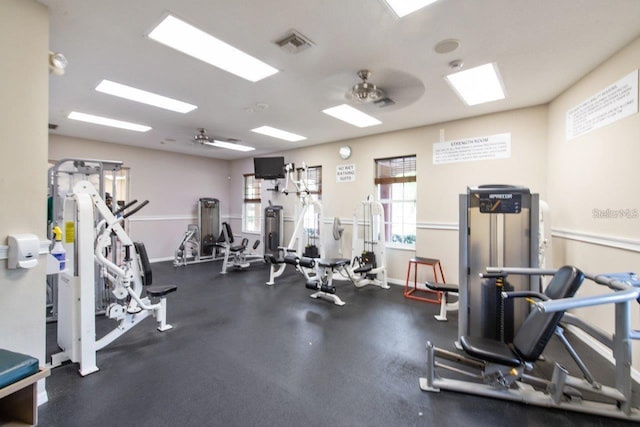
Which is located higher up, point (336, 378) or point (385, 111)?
point (385, 111)

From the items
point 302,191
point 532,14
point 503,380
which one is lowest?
point 503,380

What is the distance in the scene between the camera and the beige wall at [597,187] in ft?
7.57

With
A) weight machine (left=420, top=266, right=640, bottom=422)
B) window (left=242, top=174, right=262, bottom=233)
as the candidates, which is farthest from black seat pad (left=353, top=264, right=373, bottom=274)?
window (left=242, top=174, right=262, bottom=233)

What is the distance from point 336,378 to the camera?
226 cm

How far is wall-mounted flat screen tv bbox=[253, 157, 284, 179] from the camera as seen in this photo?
20.7 ft

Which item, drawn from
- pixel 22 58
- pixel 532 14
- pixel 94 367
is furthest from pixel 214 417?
pixel 532 14

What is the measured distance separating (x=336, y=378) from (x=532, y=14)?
3.08 meters

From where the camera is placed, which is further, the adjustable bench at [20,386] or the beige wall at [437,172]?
the beige wall at [437,172]

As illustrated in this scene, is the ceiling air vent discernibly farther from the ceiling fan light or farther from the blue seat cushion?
the blue seat cushion

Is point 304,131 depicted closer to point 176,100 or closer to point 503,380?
point 176,100

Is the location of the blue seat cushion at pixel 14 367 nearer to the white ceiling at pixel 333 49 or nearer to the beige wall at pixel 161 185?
the white ceiling at pixel 333 49

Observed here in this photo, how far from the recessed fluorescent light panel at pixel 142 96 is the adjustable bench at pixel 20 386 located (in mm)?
2931

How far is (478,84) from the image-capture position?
325 centimetres

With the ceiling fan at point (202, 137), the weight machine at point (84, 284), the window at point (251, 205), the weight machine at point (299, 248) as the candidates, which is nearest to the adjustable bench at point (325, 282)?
the weight machine at point (299, 248)
